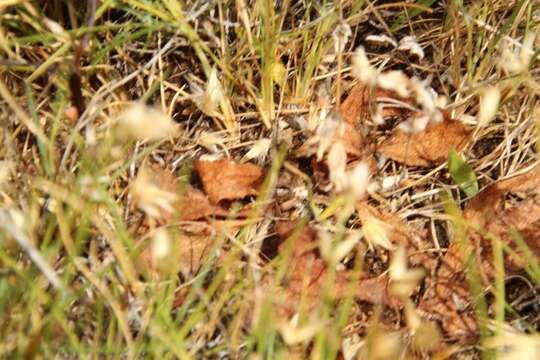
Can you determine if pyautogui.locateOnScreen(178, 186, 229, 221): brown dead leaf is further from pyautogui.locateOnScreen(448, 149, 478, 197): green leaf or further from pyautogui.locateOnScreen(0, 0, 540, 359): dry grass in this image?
pyautogui.locateOnScreen(448, 149, 478, 197): green leaf

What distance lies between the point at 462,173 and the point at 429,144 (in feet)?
0.23

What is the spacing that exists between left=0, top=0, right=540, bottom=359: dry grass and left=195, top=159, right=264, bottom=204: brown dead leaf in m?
0.03

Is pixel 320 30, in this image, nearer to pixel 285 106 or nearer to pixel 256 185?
pixel 285 106

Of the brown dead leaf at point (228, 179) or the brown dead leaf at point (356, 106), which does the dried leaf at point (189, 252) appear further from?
the brown dead leaf at point (356, 106)

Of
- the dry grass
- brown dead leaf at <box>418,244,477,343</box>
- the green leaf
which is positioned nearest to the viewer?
the dry grass

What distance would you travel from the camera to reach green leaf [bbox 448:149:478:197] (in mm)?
1172

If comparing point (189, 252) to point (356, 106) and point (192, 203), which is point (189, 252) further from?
point (356, 106)

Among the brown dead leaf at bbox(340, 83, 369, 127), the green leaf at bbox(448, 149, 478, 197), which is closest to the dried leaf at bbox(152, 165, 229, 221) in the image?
the brown dead leaf at bbox(340, 83, 369, 127)

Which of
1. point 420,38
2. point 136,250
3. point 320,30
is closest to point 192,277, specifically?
point 136,250

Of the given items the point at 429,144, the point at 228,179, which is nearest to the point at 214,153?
the point at 228,179

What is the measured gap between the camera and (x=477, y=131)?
1216 millimetres

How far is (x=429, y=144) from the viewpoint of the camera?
3.92ft

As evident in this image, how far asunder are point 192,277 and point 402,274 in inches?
13.3

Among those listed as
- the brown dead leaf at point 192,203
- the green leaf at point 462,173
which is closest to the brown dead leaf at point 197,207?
the brown dead leaf at point 192,203
